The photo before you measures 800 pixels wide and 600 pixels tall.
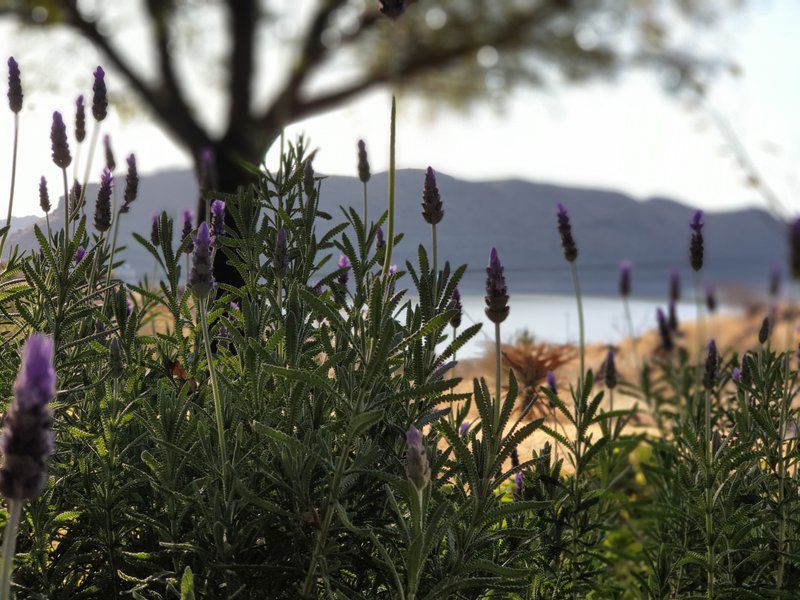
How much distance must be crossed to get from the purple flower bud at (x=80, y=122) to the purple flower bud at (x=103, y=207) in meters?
0.10

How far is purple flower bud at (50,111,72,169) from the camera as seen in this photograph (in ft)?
3.26

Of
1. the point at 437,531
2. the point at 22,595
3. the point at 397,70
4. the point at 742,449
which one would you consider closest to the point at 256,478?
the point at 437,531

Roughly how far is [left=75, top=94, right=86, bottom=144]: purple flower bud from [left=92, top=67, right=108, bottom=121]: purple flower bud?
0.16 feet

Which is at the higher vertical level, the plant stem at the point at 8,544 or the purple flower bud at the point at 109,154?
the purple flower bud at the point at 109,154

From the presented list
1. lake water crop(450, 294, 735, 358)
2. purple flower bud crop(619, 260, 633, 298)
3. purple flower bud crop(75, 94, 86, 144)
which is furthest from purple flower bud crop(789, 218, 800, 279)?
purple flower bud crop(619, 260, 633, 298)

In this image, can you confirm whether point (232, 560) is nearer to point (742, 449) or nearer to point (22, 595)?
point (22, 595)

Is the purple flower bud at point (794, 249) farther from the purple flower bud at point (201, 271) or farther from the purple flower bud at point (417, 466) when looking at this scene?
the purple flower bud at point (201, 271)

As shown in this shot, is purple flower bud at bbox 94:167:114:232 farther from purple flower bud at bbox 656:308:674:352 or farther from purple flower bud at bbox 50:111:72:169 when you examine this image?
purple flower bud at bbox 656:308:674:352

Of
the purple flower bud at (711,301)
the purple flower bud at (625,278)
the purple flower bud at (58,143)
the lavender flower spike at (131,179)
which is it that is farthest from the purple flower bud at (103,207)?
the purple flower bud at (711,301)

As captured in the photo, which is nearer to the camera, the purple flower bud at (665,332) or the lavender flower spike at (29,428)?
the lavender flower spike at (29,428)

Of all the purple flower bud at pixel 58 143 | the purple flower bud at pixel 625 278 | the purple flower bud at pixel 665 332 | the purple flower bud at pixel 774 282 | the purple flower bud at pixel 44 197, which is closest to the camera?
the purple flower bud at pixel 774 282

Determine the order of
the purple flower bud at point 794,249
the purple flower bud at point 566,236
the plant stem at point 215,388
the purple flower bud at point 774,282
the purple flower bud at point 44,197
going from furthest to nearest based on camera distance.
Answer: the purple flower bud at point 44,197, the purple flower bud at point 566,236, the purple flower bud at point 774,282, the plant stem at point 215,388, the purple flower bud at point 794,249

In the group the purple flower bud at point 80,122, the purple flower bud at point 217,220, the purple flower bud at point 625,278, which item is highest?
the purple flower bud at point 80,122

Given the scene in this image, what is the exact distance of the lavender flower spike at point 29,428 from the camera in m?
0.46
